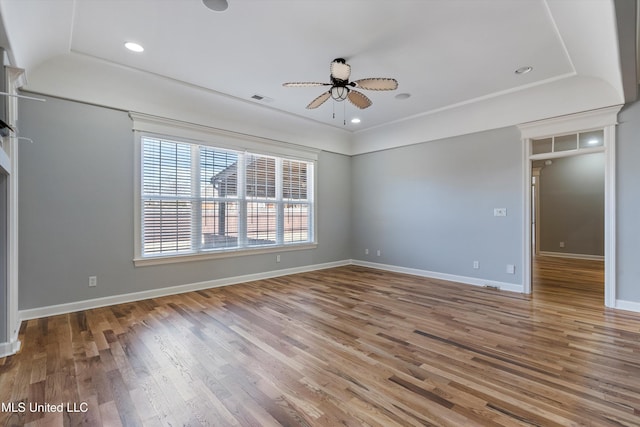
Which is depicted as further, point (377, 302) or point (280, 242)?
point (280, 242)

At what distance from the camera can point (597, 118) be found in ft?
12.7

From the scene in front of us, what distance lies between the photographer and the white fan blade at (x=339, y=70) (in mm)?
3146

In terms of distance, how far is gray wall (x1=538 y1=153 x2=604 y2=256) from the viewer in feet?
23.4

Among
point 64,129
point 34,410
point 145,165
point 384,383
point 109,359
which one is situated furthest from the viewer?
point 145,165

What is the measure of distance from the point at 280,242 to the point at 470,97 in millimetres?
4199

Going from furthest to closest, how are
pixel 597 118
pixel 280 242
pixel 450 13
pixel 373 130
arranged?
1. pixel 373 130
2. pixel 280 242
3. pixel 597 118
4. pixel 450 13

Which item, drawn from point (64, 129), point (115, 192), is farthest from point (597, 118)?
point (64, 129)

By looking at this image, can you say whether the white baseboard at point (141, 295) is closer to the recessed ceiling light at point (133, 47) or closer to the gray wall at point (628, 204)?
the recessed ceiling light at point (133, 47)

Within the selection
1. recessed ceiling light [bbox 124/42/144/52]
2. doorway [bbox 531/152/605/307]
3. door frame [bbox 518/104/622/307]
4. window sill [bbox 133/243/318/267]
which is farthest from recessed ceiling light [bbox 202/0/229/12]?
doorway [bbox 531/152/605/307]

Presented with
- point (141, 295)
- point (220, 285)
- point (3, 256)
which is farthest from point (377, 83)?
point (141, 295)

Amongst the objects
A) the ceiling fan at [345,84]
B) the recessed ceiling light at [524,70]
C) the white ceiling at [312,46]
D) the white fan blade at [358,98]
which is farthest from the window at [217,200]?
the recessed ceiling light at [524,70]

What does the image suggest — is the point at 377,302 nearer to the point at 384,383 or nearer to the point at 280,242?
the point at 384,383

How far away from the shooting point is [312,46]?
3.13m

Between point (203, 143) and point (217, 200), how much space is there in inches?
37.8
